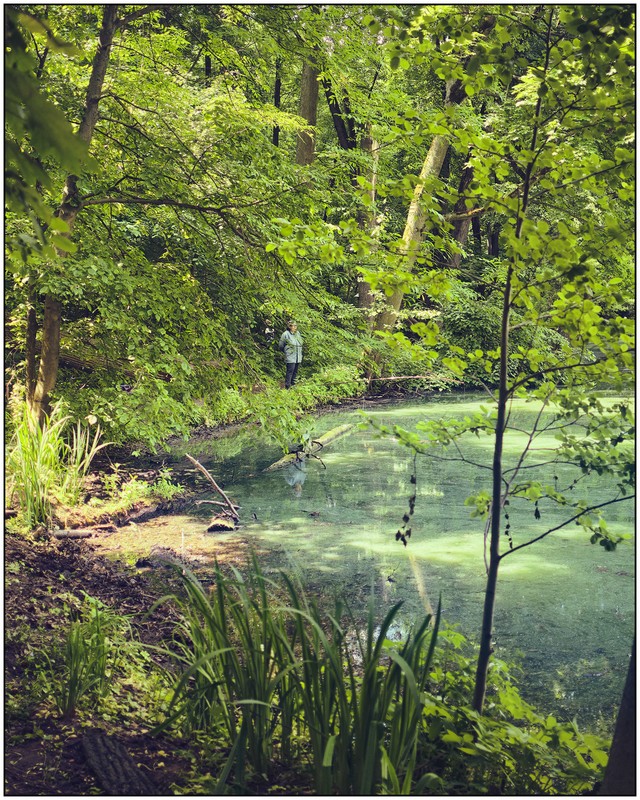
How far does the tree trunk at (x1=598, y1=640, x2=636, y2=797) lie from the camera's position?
2152 millimetres

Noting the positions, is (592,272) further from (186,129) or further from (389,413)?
(389,413)

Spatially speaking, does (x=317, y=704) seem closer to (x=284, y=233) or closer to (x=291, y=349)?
(x=284, y=233)

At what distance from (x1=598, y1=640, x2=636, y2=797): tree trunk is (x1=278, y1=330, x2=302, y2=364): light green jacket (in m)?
9.26

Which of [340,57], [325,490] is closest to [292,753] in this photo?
[340,57]

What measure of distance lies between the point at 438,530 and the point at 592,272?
14.0 feet

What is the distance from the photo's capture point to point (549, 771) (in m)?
2.49

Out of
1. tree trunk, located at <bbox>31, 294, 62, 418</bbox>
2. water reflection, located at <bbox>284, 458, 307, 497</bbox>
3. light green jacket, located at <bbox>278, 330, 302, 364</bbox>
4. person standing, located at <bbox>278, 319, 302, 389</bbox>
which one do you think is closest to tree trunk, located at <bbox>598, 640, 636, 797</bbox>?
tree trunk, located at <bbox>31, 294, 62, 418</bbox>

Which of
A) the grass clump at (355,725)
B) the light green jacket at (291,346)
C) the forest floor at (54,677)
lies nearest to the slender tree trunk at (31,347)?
the forest floor at (54,677)

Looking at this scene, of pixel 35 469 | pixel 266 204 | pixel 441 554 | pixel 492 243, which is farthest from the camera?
pixel 492 243

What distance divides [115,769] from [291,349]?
9582mm

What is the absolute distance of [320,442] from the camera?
9867 millimetres

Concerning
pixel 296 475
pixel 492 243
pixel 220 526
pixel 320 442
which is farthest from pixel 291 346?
pixel 492 243

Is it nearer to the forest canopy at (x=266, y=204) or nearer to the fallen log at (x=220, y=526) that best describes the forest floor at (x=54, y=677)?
the fallen log at (x=220, y=526)

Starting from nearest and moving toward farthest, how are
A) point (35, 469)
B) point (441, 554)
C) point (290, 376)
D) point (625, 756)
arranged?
point (625, 756) → point (35, 469) → point (441, 554) → point (290, 376)
